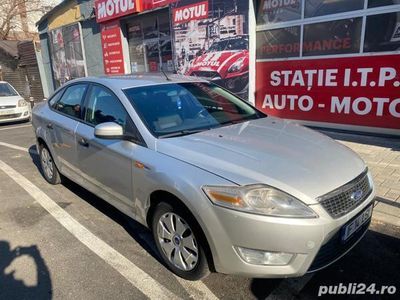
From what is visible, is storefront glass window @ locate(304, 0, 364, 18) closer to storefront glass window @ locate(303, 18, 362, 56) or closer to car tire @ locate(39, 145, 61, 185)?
storefront glass window @ locate(303, 18, 362, 56)

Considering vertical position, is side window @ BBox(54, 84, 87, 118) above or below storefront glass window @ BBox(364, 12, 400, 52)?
below

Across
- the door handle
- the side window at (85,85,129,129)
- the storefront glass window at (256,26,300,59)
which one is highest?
the storefront glass window at (256,26,300,59)

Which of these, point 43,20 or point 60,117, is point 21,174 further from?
point 43,20

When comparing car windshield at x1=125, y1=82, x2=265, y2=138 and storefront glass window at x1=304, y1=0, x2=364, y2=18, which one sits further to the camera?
storefront glass window at x1=304, y1=0, x2=364, y2=18

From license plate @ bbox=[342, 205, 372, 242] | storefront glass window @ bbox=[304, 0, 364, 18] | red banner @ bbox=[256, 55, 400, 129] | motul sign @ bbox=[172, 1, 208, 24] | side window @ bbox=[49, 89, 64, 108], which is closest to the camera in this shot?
license plate @ bbox=[342, 205, 372, 242]

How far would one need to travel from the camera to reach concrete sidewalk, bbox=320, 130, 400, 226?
3.67 m

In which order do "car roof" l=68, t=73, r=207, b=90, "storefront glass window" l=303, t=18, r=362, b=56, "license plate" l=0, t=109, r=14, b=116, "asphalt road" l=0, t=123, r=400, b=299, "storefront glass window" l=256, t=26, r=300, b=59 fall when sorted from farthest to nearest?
"license plate" l=0, t=109, r=14, b=116, "storefront glass window" l=256, t=26, r=300, b=59, "storefront glass window" l=303, t=18, r=362, b=56, "car roof" l=68, t=73, r=207, b=90, "asphalt road" l=0, t=123, r=400, b=299

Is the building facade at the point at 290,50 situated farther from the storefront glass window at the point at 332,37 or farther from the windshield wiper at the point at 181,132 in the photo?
the windshield wiper at the point at 181,132

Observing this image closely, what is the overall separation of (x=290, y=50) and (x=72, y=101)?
16.8ft

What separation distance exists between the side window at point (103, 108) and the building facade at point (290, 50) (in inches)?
198

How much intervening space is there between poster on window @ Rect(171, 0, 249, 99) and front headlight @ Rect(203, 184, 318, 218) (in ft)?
21.2

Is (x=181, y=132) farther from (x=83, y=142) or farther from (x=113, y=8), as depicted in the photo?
(x=113, y=8)

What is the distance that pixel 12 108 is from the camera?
11.0 meters

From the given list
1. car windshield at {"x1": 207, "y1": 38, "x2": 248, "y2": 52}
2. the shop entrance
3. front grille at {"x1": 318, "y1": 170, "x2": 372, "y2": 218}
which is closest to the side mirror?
front grille at {"x1": 318, "y1": 170, "x2": 372, "y2": 218}
